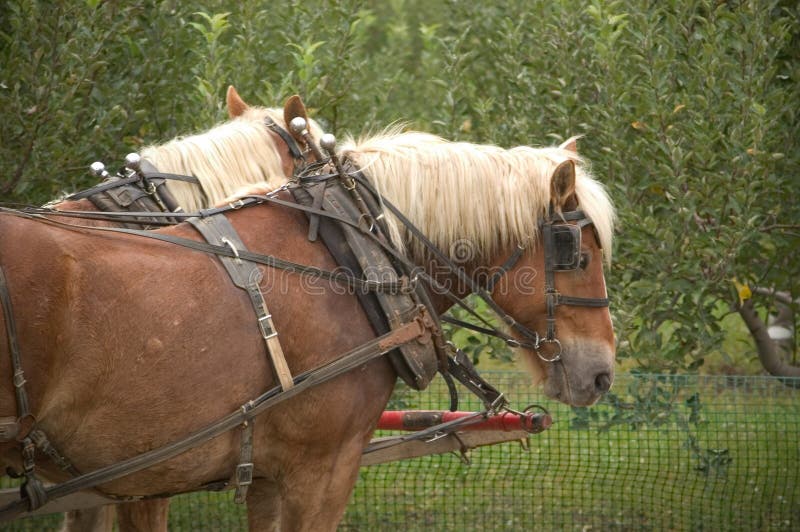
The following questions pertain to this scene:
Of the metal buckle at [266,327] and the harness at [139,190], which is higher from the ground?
the harness at [139,190]

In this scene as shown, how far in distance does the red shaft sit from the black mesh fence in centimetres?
117

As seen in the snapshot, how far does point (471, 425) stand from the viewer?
3842 millimetres

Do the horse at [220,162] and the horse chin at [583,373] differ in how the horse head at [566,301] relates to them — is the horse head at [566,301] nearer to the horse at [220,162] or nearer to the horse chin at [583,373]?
the horse chin at [583,373]

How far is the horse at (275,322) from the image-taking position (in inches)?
104

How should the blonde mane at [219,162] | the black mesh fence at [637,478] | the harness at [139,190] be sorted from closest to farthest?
the harness at [139,190]
the blonde mane at [219,162]
the black mesh fence at [637,478]

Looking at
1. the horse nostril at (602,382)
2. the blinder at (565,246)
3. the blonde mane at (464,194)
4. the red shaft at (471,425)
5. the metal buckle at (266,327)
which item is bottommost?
the red shaft at (471,425)

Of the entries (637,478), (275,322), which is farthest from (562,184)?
(637,478)

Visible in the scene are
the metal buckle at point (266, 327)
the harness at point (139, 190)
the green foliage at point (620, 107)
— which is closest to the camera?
the metal buckle at point (266, 327)

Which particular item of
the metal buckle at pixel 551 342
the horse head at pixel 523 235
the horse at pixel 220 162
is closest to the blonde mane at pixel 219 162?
the horse at pixel 220 162

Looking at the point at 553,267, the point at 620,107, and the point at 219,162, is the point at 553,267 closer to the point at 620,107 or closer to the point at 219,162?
the point at 219,162

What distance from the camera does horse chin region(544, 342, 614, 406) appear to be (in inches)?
129

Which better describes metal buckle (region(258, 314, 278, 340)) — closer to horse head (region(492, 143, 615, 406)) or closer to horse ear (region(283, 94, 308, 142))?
horse head (region(492, 143, 615, 406))

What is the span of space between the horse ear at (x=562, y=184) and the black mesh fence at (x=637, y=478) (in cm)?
206

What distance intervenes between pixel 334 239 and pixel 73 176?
9.80ft
